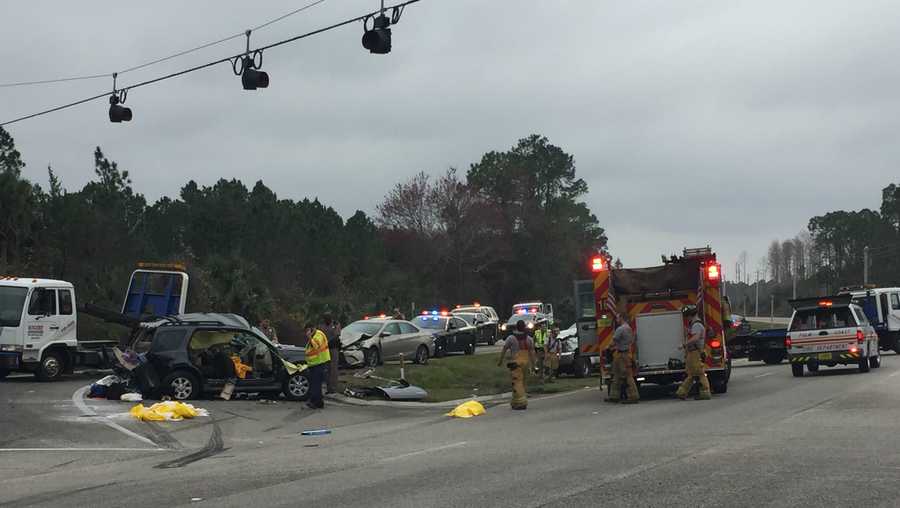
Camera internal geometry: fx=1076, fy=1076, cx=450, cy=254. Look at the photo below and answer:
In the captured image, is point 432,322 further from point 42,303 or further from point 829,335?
point 42,303

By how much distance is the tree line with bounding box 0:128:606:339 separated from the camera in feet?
135

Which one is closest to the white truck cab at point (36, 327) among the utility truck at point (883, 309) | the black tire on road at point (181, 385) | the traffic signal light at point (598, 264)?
the black tire on road at point (181, 385)

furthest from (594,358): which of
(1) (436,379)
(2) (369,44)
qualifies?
(2) (369,44)

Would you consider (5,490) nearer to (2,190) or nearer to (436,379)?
(436,379)

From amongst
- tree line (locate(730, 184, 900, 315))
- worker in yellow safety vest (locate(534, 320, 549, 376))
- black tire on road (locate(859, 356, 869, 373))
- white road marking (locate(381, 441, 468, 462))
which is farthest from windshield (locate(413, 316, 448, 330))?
tree line (locate(730, 184, 900, 315))

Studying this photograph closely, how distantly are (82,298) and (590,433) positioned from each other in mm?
27577

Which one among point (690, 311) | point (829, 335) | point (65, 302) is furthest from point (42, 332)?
point (829, 335)

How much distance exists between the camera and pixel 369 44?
1545cm

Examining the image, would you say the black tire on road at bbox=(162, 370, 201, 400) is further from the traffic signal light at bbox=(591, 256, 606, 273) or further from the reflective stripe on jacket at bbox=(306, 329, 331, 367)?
the traffic signal light at bbox=(591, 256, 606, 273)

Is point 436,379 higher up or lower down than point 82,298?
lower down

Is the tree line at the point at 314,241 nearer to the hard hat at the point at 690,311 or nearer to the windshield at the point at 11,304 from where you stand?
the windshield at the point at 11,304

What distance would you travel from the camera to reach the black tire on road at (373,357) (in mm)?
29578

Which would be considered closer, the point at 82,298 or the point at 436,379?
the point at 436,379

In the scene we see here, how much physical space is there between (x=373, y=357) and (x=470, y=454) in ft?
56.6
